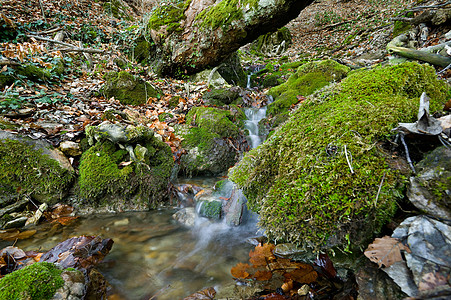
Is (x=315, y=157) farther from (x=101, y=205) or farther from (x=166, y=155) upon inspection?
(x=101, y=205)

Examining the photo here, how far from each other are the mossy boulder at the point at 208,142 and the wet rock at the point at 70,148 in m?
1.99

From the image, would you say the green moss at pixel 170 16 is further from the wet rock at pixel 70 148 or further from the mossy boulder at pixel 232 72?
the wet rock at pixel 70 148

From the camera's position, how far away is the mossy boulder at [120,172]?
3.48 metres

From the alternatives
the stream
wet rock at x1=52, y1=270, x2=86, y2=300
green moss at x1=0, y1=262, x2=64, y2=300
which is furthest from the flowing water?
green moss at x1=0, y1=262, x2=64, y2=300

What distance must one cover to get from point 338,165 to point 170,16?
9.76 m

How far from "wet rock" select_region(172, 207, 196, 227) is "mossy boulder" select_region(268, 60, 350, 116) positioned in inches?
147

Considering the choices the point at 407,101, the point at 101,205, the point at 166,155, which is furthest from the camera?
the point at 166,155

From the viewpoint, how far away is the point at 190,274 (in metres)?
2.40

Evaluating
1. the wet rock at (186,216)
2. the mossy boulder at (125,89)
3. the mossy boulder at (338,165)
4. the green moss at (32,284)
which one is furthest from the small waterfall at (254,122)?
the green moss at (32,284)

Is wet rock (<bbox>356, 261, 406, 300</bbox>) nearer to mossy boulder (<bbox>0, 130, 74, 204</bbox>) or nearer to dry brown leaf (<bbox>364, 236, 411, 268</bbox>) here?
dry brown leaf (<bbox>364, 236, 411, 268</bbox>)

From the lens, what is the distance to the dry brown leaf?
1.19 meters

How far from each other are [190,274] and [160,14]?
10.2 m

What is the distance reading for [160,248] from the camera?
9.31 ft

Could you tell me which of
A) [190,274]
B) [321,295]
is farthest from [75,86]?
[321,295]
